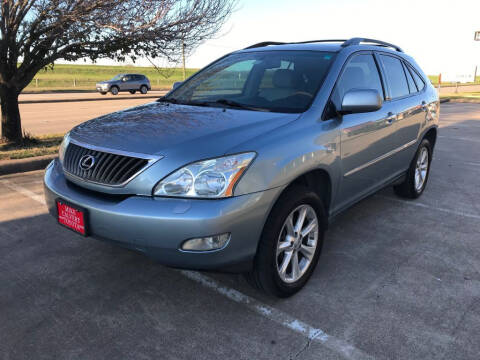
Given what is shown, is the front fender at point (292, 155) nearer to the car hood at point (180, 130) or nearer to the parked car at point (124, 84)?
the car hood at point (180, 130)

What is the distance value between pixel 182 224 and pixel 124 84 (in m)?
30.9

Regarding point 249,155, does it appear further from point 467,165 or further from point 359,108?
point 467,165

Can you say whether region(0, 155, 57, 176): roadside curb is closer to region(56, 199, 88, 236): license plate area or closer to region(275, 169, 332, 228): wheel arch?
region(56, 199, 88, 236): license plate area

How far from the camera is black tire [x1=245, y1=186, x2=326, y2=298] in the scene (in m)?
2.49

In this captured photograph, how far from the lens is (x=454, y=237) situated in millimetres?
3877

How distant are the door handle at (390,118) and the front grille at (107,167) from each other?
7.87 ft

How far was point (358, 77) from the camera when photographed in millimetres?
3510

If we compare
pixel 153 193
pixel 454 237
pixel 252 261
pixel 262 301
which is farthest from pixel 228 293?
pixel 454 237

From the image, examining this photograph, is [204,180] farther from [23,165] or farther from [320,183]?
[23,165]

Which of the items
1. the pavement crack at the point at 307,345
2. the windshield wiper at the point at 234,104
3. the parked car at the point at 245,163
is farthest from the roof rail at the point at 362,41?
the pavement crack at the point at 307,345

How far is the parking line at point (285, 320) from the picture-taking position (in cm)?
229

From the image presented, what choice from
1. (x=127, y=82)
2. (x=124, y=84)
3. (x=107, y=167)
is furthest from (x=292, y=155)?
(x=127, y=82)

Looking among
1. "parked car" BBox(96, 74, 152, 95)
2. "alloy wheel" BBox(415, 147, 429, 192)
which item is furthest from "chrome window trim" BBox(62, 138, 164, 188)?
"parked car" BBox(96, 74, 152, 95)

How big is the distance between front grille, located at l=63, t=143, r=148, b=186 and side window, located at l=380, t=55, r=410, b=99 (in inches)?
109
